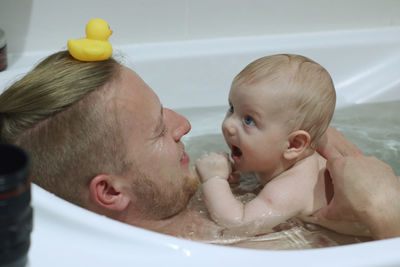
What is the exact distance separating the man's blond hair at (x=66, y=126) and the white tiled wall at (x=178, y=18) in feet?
2.27

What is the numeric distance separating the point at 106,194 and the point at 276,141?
1.25ft

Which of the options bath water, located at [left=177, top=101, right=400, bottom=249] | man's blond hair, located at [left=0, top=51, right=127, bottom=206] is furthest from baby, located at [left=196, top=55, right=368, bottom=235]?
bath water, located at [left=177, top=101, right=400, bottom=249]

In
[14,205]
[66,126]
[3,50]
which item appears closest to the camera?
[14,205]

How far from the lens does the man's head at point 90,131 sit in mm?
1038

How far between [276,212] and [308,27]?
95cm

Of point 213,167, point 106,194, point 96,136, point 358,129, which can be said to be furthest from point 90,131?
point 358,129

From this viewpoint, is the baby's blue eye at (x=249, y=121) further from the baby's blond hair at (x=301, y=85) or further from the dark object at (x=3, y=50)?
the dark object at (x=3, y=50)

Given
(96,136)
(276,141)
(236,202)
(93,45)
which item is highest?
(93,45)

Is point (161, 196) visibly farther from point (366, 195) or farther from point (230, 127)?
point (366, 195)

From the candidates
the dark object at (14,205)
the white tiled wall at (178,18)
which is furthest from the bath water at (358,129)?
the dark object at (14,205)

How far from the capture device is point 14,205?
1.88 feet

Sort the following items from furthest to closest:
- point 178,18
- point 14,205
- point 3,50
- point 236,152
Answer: point 178,18
point 3,50
point 236,152
point 14,205

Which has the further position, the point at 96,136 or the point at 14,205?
the point at 96,136

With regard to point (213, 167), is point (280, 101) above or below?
above
